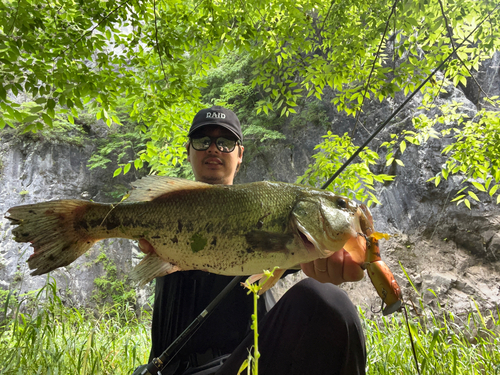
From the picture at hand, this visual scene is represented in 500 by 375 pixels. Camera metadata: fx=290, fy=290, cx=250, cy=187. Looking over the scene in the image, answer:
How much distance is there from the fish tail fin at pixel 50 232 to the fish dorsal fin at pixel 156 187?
0.78 ft

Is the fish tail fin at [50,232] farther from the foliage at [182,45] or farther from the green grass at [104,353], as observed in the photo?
the foliage at [182,45]

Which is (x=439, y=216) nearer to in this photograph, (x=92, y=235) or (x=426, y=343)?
(x=426, y=343)

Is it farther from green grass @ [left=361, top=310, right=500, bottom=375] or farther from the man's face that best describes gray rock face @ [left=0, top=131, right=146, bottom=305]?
green grass @ [left=361, top=310, right=500, bottom=375]

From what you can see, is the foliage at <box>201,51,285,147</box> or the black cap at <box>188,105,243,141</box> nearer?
the black cap at <box>188,105,243,141</box>

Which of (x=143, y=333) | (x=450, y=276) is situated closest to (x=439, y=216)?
→ (x=450, y=276)

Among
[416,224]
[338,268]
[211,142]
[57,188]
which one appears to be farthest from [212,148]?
[57,188]

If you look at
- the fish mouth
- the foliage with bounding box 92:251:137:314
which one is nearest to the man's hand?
the fish mouth

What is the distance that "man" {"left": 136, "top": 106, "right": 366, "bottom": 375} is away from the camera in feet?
4.70

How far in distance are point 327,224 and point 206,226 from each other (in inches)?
21.7

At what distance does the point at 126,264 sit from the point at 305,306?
35.5 feet

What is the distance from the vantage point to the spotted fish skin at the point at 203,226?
1294mm

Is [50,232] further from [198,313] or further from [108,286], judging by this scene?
[108,286]

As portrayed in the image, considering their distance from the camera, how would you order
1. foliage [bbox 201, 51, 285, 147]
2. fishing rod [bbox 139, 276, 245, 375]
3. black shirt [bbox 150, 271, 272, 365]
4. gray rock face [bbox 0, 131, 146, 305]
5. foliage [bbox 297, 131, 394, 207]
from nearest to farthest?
fishing rod [bbox 139, 276, 245, 375]
black shirt [bbox 150, 271, 272, 365]
foliage [bbox 297, 131, 394, 207]
foliage [bbox 201, 51, 285, 147]
gray rock face [bbox 0, 131, 146, 305]

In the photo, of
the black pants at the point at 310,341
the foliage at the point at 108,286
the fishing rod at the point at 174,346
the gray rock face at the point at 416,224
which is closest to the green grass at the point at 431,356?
the black pants at the point at 310,341
